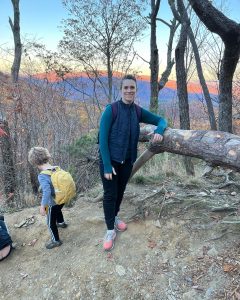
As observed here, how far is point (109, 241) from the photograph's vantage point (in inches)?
138

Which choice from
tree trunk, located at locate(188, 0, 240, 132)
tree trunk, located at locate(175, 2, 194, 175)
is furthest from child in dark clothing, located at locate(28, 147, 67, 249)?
tree trunk, located at locate(175, 2, 194, 175)

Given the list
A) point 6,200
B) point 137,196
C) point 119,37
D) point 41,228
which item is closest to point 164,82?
point 119,37

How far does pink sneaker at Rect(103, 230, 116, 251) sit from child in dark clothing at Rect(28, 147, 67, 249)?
677 mm

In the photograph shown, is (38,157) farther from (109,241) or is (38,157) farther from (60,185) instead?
(109,241)

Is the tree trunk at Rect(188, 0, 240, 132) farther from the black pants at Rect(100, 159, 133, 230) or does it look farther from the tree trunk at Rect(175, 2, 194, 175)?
the black pants at Rect(100, 159, 133, 230)

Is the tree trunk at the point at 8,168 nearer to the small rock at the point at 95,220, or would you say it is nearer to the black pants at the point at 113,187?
the small rock at the point at 95,220

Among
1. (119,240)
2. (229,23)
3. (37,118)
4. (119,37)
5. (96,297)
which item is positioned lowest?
(96,297)

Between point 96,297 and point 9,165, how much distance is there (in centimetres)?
627

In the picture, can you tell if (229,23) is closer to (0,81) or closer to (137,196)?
(137,196)

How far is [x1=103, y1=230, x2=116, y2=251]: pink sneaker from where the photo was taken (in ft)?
11.4

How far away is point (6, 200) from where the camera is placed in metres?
8.34

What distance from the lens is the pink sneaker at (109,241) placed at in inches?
137

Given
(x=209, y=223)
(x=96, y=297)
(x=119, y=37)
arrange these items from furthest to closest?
1. (x=119, y=37)
2. (x=209, y=223)
3. (x=96, y=297)

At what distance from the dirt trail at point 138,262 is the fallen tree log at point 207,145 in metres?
0.79
